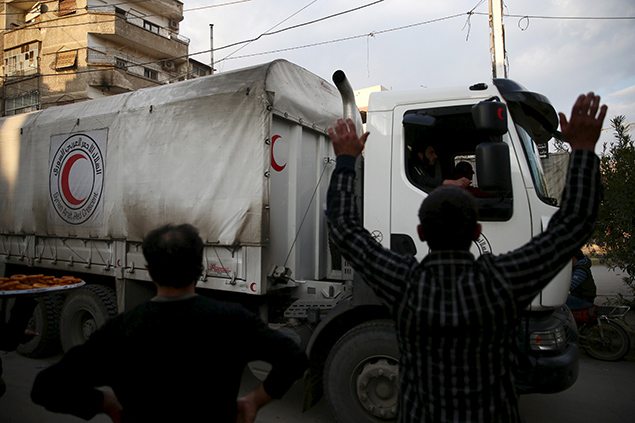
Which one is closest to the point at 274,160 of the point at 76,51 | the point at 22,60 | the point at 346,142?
the point at 346,142

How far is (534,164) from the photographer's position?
11.1ft

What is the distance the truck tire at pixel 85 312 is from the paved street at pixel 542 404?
0.63m

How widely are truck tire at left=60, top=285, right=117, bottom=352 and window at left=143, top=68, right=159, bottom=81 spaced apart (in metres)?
25.5

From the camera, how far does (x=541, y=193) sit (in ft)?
10.8

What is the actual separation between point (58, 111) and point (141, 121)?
6.11 ft

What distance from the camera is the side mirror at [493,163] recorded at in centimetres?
285

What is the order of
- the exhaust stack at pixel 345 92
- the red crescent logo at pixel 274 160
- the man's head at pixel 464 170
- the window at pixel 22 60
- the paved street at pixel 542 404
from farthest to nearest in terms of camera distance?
1. the window at pixel 22 60
2. the paved street at pixel 542 404
3. the red crescent logo at pixel 274 160
4. the man's head at pixel 464 170
5. the exhaust stack at pixel 345 92

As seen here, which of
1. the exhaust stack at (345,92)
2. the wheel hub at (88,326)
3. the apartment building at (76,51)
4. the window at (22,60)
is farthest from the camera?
the window at (22,60)

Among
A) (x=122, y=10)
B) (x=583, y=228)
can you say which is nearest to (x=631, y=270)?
(x=583, y=228)

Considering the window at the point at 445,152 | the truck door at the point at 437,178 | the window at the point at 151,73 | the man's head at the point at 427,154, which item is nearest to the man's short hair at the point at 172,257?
the truck door at the point at 437,178

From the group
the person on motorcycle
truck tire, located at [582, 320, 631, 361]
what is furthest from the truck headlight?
truck tire, located at [582, 320, 631, 361]

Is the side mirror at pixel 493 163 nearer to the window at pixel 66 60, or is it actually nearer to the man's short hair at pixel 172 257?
the man's short hair at pixel 172 257

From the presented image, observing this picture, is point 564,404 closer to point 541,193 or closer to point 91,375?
point 541,193

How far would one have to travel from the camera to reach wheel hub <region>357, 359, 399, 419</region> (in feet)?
10.7
